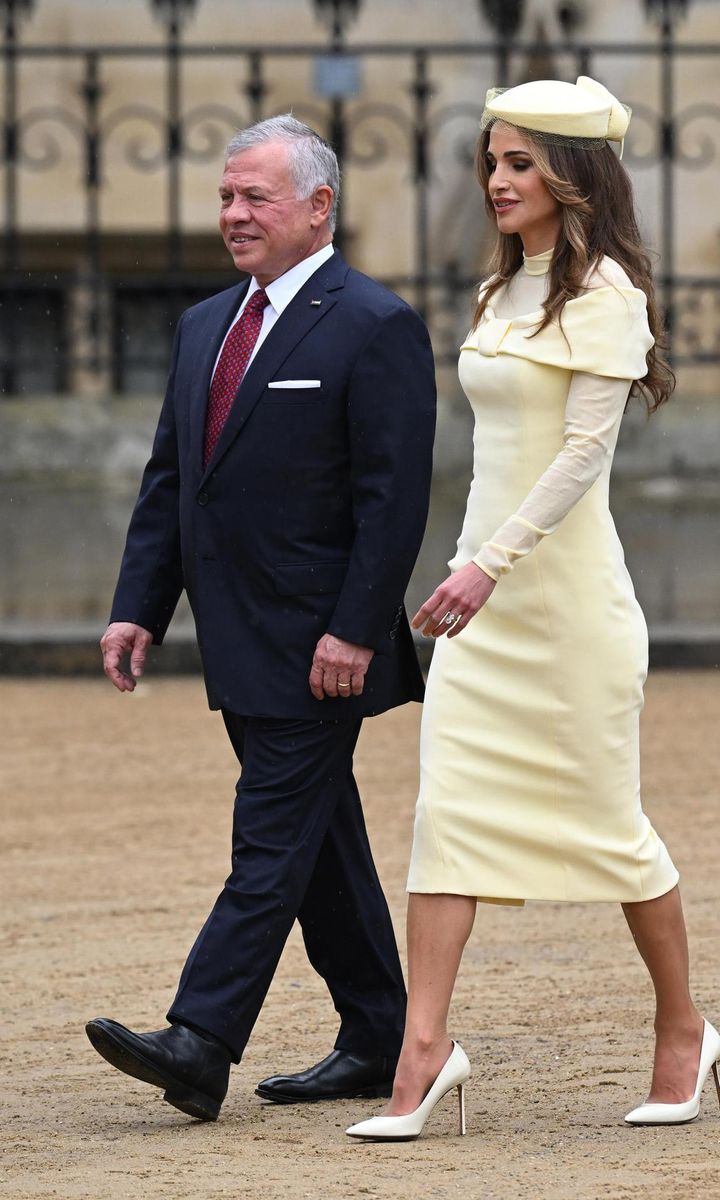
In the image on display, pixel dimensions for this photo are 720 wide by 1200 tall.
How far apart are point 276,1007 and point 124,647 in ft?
3.17

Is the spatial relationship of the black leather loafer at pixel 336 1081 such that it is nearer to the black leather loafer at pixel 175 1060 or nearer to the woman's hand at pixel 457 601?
the black leather loafer at pixel 175 1060

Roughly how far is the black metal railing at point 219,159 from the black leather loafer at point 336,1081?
30.5 ft

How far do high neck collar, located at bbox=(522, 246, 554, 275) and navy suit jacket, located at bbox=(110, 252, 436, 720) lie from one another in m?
0.20

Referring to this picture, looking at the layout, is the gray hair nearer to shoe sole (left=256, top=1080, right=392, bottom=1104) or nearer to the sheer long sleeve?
the sheer long sleeve

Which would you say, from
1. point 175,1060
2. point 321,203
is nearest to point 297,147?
point 321,203

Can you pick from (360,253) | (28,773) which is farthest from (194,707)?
(360,253)

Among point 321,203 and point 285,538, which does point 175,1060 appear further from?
point 321,203

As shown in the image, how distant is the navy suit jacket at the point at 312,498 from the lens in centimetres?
355

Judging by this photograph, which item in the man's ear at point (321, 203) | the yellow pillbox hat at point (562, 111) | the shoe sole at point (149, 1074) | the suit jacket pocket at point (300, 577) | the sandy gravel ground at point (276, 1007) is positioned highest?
the yellow pillbox hat at point (562, 111)

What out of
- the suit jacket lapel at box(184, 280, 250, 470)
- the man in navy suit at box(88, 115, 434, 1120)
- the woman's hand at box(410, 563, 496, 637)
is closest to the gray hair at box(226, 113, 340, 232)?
the man in navy suit at box(88, 115, 434, 1120)

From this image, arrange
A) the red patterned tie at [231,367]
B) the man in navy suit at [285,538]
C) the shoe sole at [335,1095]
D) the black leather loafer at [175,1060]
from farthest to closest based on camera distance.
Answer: the shoe sole at [335,1095]
the red patterned tie at [231,367]
the man in navy suit at [285,538]
the black leather loafer at [175,1060]

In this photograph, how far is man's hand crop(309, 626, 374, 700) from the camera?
11.6 feet

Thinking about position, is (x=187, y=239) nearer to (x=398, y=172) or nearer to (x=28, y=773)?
(x=398, y=172)

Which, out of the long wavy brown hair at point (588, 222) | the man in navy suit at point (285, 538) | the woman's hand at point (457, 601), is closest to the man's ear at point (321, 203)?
the man in navy suit at point (285, 538)
